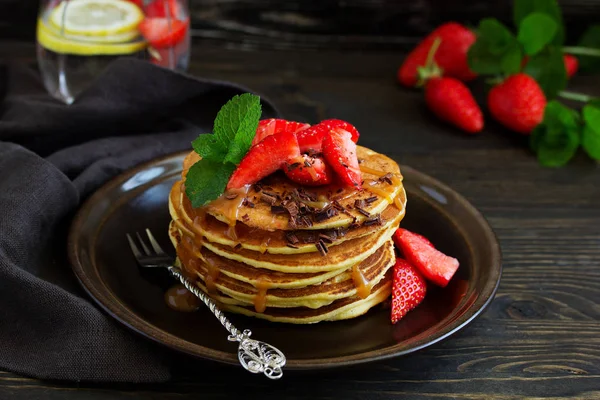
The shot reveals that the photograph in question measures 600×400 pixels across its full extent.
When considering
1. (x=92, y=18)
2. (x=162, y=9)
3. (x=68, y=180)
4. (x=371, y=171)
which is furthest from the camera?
(x=162, y=9)

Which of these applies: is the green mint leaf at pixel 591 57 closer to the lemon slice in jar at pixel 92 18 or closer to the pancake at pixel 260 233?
the lemon slice in jar at pixel 92 18

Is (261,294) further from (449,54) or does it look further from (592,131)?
(449,54)

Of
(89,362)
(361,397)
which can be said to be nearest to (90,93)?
(89,362)

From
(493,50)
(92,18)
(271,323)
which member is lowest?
(271,323)

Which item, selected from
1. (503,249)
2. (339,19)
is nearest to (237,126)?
(503,249)

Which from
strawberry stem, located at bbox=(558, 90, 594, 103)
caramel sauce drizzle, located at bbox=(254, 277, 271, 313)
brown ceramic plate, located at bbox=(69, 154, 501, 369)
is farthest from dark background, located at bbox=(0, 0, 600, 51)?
caramel sauce drizzle, located at bbox=(254, 277, 271, 313)

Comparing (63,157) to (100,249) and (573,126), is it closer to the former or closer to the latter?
(100,249)
